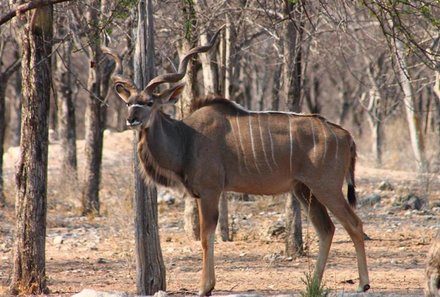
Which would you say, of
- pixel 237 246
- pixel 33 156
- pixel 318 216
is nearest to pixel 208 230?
pixel 318 216

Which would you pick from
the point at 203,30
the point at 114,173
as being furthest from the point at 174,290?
the point at 114,173

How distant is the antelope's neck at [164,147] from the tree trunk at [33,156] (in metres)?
0.95

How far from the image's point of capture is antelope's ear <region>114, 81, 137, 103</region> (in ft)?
23.0

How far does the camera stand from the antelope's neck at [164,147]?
7.56 metres

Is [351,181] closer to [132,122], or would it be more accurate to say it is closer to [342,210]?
[342,210]

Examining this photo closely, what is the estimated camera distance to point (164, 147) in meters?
A: 7.57

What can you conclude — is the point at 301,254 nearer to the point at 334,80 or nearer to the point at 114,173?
the point at 114,173

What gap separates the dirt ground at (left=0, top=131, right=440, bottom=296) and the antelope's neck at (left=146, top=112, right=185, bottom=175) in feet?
3.39

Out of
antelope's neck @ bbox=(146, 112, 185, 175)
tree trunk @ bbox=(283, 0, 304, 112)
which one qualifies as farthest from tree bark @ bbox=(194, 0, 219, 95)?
antelope's neck @ bbox=(146, 112, 185, 175)

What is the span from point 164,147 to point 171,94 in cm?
47

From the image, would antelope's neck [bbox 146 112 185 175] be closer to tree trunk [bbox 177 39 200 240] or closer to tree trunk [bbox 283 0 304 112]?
tree trunk [bbox 283 0 304 112]

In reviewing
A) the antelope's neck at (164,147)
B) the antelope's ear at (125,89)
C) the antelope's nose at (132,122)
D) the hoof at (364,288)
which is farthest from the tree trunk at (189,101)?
the hoof at (364,288)

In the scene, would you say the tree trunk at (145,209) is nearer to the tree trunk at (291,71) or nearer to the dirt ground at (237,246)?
the dirt ground at (237,246)

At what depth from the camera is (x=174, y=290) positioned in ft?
24.6
